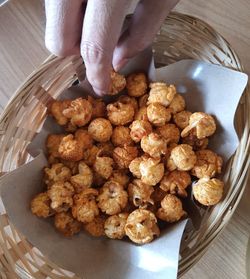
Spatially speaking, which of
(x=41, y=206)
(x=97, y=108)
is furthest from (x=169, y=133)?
(x=41, y=206)

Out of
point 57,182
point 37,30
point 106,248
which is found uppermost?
point 37,30

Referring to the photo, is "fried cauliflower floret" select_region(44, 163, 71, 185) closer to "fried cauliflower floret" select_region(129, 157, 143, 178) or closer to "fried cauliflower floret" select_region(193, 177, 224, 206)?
"fried cauliflower floret" select_region(129, 157, 143, 178)

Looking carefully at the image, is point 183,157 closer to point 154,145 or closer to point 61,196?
point 154,145

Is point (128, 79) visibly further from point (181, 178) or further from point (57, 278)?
point (57, 278)

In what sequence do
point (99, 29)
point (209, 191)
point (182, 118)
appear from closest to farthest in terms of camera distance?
point (99, 29)
point (209, 191)
point (182, 118)

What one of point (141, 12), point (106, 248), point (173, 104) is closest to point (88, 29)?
point (141, 12)

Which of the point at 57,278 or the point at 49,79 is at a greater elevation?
the point at 49,79

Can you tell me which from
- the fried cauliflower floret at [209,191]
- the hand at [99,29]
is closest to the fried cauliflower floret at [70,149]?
the hand at [99,29]

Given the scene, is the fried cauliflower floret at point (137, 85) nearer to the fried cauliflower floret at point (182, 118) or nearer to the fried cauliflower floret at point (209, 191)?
the fried cauliflower floret at point (182, 118)
